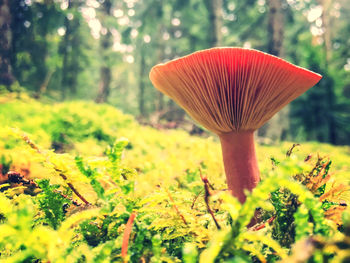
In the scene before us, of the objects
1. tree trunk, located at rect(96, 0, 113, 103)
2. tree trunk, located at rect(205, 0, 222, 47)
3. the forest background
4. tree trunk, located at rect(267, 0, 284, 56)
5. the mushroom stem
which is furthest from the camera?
tree trunk, located at rect(96, 0, 113, 103)

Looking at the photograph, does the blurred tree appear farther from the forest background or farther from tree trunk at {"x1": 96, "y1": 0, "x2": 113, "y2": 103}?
tree trunk at {"x1": 96, "y1": 0, "x2": 113, "y2": 103}

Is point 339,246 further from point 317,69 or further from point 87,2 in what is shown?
point 87,2

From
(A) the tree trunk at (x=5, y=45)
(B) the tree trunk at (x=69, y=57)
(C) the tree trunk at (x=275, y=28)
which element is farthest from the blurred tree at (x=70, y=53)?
(C) the tree trunk at (x=275, y=28)

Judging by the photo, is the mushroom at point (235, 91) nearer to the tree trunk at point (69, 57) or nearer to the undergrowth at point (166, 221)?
the undergrowth at point (166, 221)

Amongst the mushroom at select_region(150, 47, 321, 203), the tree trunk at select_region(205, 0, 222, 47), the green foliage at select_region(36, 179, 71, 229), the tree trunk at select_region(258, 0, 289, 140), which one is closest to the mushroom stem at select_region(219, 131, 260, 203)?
the mushroom at select_region(150, 47, 321, 203)

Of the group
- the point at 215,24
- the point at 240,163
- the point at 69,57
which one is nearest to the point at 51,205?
the point at 240,163

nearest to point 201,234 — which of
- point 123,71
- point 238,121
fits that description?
point 238,121

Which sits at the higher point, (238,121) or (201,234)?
(238,121)
